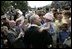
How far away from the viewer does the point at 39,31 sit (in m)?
8.09

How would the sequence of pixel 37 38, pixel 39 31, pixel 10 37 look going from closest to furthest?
pixel 37 38
pixel 39 31
pixel 10 37

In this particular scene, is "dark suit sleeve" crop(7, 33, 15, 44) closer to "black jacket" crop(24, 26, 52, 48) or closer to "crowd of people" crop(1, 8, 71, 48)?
"crowd of people" crop(1, 8, 71, 48)

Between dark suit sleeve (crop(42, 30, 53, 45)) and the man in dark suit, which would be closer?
the man in dark suit

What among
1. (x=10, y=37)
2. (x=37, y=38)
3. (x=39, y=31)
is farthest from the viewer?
(x=10, y=37)

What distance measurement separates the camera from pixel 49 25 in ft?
28.8

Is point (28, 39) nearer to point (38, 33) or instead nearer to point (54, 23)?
point (38, 33)

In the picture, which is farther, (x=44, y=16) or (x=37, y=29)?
(x=44, y=16)

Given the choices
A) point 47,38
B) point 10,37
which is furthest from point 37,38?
point 10,37

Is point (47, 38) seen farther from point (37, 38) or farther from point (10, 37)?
point (10, 37)

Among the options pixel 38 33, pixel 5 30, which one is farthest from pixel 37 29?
pixel 5 30

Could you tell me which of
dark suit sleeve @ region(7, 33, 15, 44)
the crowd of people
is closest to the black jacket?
the crowd of people

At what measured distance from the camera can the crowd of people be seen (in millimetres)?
8039

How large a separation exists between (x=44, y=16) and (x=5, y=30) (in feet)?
4.07

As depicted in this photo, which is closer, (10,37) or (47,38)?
(47,38)
